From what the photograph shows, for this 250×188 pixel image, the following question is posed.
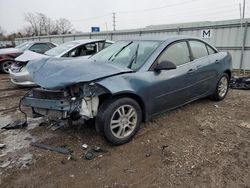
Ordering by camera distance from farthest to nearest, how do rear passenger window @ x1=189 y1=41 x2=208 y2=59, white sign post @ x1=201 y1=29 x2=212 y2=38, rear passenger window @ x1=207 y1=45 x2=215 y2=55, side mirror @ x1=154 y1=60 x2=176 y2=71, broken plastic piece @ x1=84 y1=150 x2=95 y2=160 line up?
white sign post @ x1=201 y1=29 x2=212 y2=38
rear passenger window @ x1=207 y1=45 x2=215 y2=55
rear passenger window @ x1=189 y1=41 x2=208 y2=59
side mirror @ x1=154 y1=60 x2=176 y2=71
broken plastic piece @ x1=84 y1=150 x2=95 y2=160

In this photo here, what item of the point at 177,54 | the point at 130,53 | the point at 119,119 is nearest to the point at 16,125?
the point at 119,119

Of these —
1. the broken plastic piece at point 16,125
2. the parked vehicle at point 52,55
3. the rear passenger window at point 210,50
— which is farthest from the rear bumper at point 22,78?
the rear passenger window at point 210,50

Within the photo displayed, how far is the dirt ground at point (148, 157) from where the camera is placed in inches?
114

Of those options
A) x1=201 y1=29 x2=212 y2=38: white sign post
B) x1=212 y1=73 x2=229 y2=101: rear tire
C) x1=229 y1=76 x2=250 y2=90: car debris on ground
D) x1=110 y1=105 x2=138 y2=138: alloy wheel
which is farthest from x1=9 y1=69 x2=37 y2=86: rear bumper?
x1=201 y1=29 x2=212 y2=38: white sign post

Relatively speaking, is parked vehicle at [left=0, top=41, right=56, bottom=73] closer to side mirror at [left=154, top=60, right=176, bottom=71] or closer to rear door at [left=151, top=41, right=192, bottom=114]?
rear door at [left=151, top=41, right=192, bottom=114]

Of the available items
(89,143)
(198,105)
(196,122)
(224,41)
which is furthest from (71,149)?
(224,41)

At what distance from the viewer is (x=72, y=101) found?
3502mm

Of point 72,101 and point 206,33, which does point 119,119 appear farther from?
point 206,33

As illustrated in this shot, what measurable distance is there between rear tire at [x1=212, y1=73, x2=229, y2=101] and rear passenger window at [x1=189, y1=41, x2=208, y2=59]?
2.71 feet

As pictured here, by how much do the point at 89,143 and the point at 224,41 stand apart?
8.51 metres

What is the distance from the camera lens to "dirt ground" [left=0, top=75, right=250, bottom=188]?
290cm

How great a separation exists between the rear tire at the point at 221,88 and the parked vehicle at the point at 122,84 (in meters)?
0.79

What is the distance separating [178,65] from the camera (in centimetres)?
448

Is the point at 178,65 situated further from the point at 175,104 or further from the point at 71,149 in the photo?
the point at 71,149
